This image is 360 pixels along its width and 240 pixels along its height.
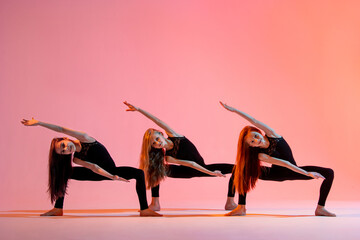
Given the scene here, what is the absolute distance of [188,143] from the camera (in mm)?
5742

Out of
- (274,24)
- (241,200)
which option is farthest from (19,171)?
(274,24)

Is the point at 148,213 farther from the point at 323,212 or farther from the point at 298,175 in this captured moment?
the point at 323,212

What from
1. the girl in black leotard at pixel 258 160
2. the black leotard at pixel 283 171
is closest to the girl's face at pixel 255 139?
the girl in black leotard at pixel 258 160

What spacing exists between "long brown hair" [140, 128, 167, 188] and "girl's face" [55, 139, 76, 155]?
2.70ft

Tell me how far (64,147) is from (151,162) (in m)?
1.04

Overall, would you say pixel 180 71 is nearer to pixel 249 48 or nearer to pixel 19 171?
pixel 249 48

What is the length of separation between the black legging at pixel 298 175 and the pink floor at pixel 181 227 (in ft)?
0.76

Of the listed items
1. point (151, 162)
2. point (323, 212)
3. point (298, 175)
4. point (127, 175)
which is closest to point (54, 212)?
point (127, 175)

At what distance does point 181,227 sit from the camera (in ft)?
13.7

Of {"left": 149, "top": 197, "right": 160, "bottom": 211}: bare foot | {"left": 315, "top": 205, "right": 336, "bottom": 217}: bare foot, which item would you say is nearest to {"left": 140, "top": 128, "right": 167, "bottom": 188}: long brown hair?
{"left": 149, "top": 197, "right": 160, "bottom": 211}: bare foot

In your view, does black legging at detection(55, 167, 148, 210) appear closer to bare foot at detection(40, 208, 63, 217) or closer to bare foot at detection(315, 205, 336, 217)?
bare foot at detection(40, 208, 63, 217)

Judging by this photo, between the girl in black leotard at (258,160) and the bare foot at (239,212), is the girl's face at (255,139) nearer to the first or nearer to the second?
the girl in black leotard at (258,160)

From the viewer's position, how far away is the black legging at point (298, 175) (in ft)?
16.8

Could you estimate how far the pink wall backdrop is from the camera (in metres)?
8.43
